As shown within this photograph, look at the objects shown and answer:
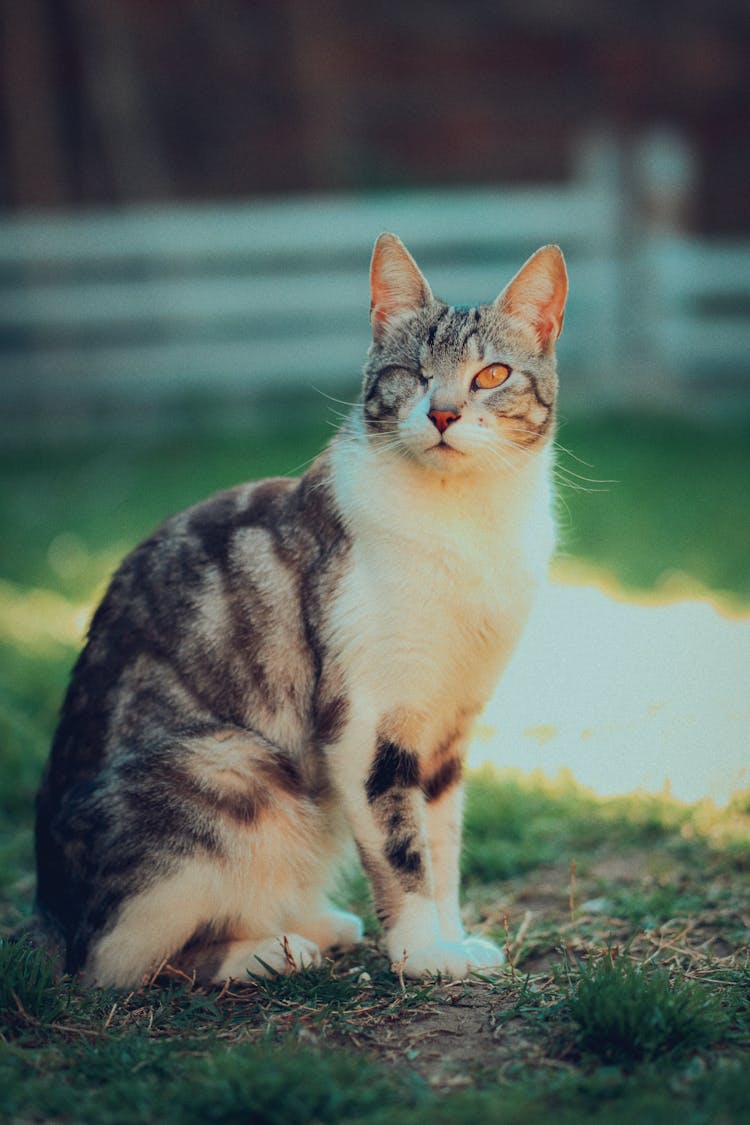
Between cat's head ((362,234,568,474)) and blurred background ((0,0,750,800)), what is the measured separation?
1.65 m

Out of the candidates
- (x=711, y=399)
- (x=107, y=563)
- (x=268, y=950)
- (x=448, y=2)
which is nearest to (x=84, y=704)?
(x=268, y=950)

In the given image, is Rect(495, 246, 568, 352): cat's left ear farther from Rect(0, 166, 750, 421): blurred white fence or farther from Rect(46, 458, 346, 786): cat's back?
Rect(0, 166, 750, 421): blurred white fence

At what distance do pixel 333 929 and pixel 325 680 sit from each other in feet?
2.22

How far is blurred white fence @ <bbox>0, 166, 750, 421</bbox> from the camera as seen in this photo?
9070mm

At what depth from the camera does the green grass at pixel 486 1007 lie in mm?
2123

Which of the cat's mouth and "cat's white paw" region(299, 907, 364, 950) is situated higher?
the cat's mouth

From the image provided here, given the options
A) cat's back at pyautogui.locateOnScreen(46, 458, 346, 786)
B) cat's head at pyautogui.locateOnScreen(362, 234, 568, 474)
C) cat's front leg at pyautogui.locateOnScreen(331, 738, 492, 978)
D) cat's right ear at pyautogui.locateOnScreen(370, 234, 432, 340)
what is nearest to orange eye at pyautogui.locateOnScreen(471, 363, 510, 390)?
cat's head at pyautogui.locateOnScreen(362, 234, 568, 474)

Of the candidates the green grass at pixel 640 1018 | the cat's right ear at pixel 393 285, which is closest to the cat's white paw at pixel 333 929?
the green grass at pixel 640 1018

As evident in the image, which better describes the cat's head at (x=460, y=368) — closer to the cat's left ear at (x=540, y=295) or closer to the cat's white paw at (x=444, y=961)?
the cat's left ear at (x=540, y=295)

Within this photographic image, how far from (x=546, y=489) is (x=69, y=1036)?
64.4 inches

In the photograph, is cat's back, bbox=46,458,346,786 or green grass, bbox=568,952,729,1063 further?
cat's back, bbox=46,458,346,786

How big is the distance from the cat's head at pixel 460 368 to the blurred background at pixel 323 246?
165cm

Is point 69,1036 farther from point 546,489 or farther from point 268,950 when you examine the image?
point 546,489

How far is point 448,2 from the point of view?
456 inches
